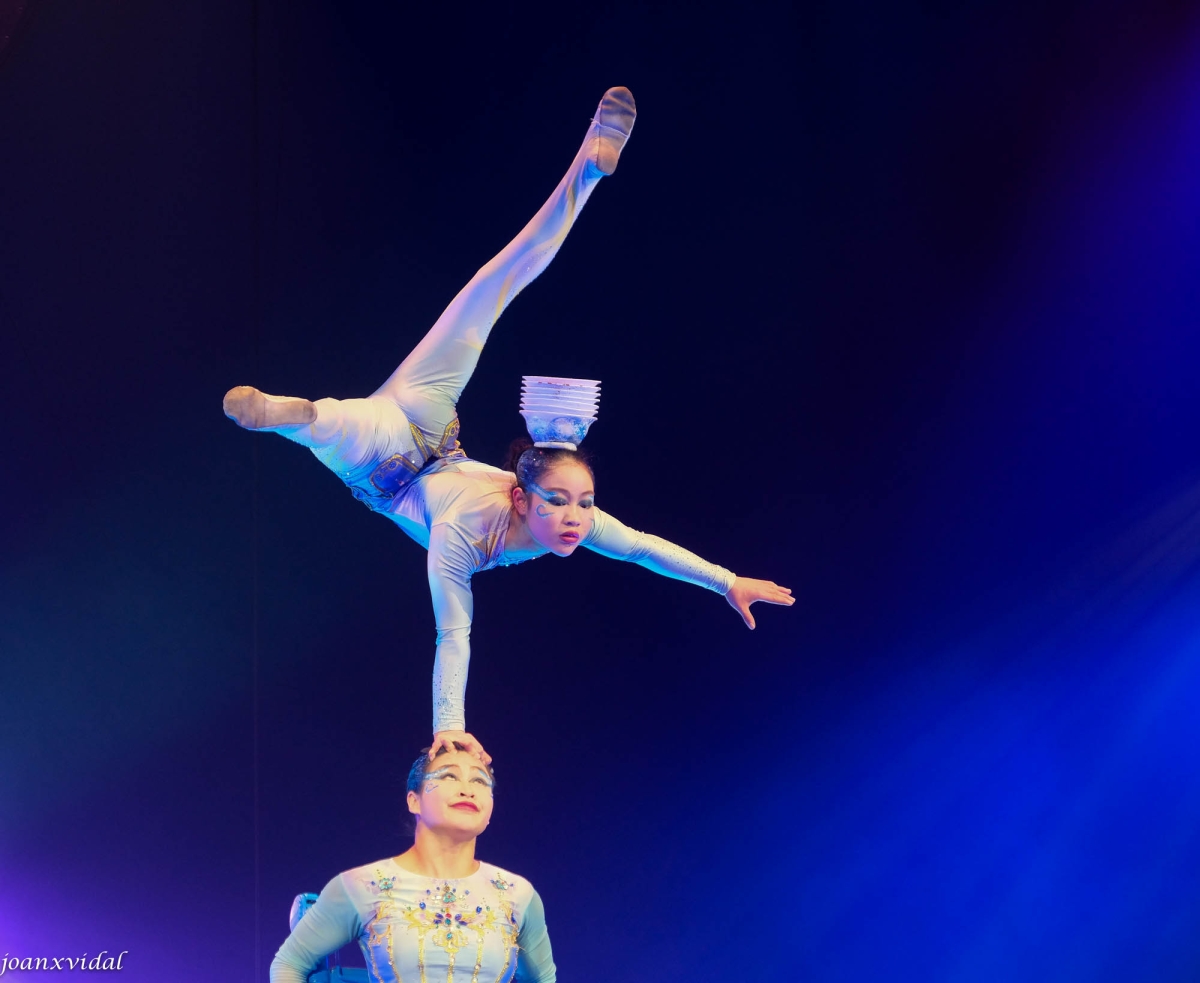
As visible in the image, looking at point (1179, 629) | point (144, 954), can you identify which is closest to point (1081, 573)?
point (1179, 629)

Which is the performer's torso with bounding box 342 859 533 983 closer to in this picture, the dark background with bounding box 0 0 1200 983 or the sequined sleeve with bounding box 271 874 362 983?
the sequined sleeve with bounding box 271 874 362 983

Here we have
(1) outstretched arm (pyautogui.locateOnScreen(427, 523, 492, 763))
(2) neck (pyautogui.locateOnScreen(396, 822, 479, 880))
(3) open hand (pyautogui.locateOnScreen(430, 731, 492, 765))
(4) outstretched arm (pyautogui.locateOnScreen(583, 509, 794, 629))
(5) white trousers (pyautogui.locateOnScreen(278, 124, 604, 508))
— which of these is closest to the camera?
(2) neck (pyautogui.locateOnScreen(396, 822, 479, 880))

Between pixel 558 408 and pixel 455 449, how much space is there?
48cm

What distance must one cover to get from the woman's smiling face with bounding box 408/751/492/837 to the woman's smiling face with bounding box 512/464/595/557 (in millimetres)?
640

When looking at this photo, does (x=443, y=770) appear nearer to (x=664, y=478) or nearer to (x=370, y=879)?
(x=370, y=879)

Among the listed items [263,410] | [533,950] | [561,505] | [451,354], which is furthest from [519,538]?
[533,950]

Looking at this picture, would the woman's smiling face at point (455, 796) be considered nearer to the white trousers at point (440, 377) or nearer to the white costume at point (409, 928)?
the white costume at point (409, 928)

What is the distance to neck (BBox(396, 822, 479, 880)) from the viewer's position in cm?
268

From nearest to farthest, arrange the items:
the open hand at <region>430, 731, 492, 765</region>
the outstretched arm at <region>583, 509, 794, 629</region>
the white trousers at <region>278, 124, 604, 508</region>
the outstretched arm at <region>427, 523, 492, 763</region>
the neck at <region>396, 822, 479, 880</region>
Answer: the neck at <region>396, 822, 479, 880</region>
the open hand at <region>430, 731, 492, 765</region>
the outstretched arm at <region>427, 523, 492, 763</region>
the white trousers at <region>278, 124, 604, 508</region>
the outstretched arm at <region>583, 509, 794, 629</region>

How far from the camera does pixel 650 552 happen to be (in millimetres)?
3428

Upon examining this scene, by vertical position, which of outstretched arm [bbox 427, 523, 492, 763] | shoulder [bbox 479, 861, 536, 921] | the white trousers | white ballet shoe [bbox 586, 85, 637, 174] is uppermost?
white ballet shoe [bbox 586, 85, 637, 174]

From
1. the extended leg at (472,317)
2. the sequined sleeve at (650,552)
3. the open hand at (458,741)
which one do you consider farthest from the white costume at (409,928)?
the extended leg at (472,317)

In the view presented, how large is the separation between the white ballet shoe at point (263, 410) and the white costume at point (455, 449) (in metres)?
0.16

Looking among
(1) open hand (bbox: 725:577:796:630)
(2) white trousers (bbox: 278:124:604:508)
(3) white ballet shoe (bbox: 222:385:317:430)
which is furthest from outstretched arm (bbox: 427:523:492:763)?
(1) open hand (bbox: 725:577:796:630)
